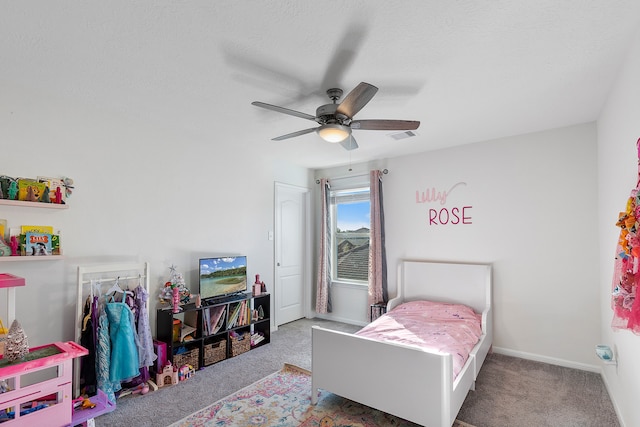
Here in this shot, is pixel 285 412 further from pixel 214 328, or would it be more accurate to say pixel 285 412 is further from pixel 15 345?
pixel 15 345

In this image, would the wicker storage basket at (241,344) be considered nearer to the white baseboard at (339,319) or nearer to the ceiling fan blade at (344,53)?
the white baseboard at (339,319)

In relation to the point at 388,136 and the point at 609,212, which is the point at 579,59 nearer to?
the point at 609,212

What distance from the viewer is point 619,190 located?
2.24m

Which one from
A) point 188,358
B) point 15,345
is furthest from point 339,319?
point 15,345

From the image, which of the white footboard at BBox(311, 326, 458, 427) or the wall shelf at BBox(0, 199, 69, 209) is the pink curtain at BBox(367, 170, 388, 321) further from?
the wall shelf at BBox(0, 199, 69, 209)

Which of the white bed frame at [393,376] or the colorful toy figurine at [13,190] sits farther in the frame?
the colorful toy figurine at [13,190]

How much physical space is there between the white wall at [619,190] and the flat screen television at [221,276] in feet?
11.2

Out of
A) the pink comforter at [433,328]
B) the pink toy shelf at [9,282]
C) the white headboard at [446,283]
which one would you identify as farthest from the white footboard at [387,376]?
the pink toy shelf at [9,282]

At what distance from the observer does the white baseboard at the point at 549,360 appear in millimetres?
3105

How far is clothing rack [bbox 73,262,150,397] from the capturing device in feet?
8.43

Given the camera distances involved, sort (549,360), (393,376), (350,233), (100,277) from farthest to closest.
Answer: (350,233)
(549,360)
(100,277)
(393,376)

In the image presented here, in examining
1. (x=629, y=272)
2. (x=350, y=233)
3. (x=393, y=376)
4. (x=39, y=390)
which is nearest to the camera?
(x=629, y=272)

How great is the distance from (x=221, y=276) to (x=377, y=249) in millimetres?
2109

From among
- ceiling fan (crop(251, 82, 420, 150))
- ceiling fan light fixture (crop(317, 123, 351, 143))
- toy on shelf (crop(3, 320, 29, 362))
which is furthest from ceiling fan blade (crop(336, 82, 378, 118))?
toy on shelf (crop(3, 320, 29, 362))
